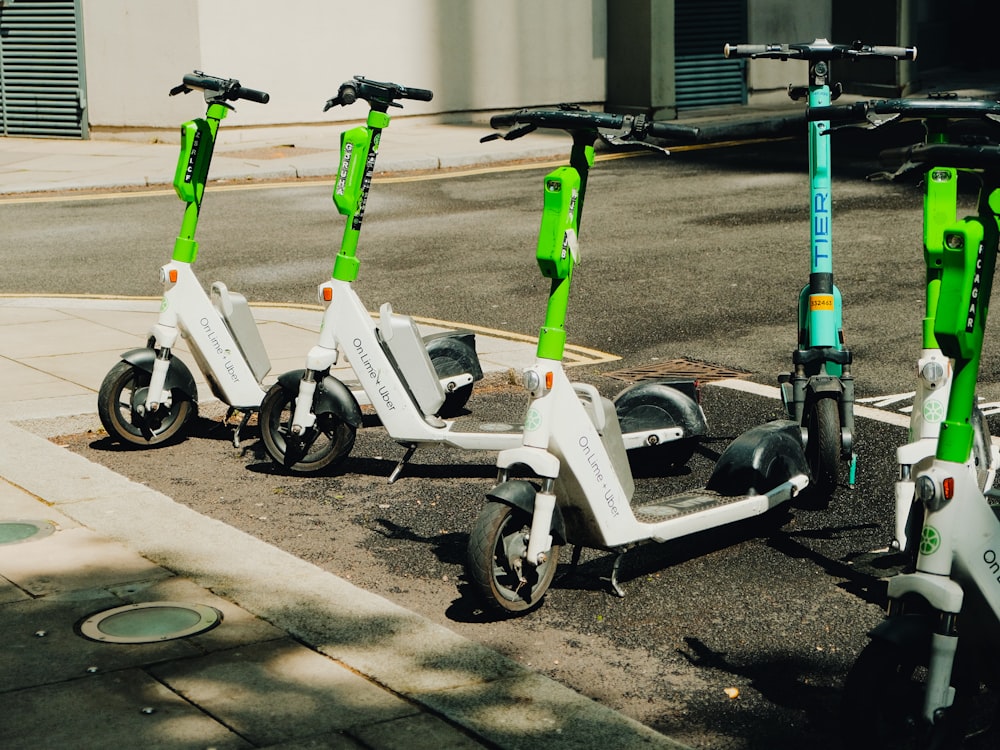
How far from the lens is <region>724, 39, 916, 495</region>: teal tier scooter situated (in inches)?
265

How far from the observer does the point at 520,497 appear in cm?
548

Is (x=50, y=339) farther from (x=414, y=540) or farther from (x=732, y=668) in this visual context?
(x=732, y=668)

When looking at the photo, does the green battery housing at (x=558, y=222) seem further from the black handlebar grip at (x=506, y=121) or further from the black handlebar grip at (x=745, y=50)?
the black handlebar grip at (x=745, y=50)

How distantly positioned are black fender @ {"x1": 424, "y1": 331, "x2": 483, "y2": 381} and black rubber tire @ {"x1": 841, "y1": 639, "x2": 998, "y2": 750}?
4429 millimetres

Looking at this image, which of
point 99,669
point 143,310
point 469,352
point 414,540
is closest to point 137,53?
point 143,310

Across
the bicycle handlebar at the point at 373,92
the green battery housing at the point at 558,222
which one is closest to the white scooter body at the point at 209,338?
the bicycle handlebar at the point at 373,92

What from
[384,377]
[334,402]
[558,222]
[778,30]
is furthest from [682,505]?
[778,30]

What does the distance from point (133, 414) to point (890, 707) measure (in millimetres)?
4803

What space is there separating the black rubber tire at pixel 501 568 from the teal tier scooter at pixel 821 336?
166cm

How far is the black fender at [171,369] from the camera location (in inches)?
310

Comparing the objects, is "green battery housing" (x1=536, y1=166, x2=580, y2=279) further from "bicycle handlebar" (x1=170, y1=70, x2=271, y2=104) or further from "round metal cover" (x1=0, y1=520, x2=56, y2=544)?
"bicycle handlebar" (x1=170, y1=70, x2=271, y2=104)

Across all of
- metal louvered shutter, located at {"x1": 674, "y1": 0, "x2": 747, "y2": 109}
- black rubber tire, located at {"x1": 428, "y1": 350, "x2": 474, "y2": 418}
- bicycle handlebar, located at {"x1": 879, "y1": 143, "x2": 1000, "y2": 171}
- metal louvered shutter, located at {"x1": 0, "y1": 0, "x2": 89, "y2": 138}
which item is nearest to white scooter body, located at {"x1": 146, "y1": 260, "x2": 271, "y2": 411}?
black rubber tire, located at {"x1": 428, "y1": 350, "x2": 474, "y2": 418}

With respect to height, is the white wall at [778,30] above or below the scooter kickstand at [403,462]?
above

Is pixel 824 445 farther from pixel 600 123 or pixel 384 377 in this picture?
pixel 384 377
